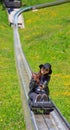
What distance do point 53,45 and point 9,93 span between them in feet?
63.1

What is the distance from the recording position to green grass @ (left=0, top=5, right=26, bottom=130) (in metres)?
16.2

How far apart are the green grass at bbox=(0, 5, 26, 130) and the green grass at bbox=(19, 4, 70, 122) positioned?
1.89 metres

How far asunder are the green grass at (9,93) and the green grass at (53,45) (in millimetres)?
1887

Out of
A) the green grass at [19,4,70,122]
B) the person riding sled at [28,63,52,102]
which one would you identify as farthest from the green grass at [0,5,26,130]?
the green grass at [19,4,70,122]

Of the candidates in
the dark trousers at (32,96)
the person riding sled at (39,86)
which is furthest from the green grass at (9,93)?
the person riding sled at (39,86)

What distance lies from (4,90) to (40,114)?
26.6 feet

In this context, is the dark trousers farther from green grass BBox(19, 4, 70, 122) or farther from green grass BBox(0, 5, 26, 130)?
green grass BBox(19, 4, 70, 122)

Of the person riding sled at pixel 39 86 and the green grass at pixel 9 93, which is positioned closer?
the person riding sled at pixel 39 86

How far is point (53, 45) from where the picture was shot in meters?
40.9

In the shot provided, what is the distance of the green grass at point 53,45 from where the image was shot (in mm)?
24587

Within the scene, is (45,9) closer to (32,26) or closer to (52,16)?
(52,16)

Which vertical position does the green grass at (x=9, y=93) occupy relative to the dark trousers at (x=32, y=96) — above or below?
below

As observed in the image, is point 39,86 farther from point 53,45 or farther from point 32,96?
point 53,45

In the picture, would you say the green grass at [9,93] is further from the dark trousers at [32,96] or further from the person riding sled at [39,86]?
the person riding sled at [39,86]
